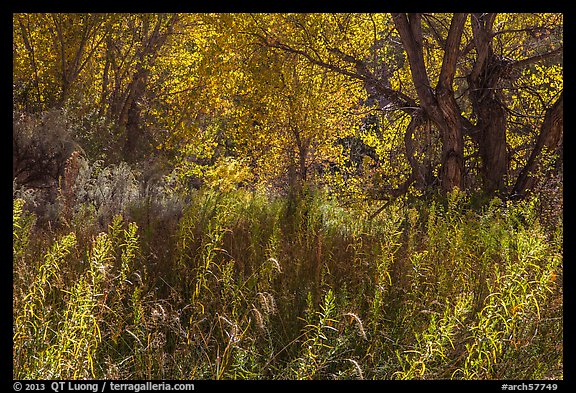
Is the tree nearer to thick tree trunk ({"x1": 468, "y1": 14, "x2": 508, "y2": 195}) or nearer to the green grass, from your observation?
thick tree trunk ({"x1": 468, "y1": 14, "x2": 508, "y2": 195})

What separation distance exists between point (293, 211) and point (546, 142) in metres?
3.83

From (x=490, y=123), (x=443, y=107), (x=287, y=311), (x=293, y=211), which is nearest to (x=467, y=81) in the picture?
(x=490, y=123)

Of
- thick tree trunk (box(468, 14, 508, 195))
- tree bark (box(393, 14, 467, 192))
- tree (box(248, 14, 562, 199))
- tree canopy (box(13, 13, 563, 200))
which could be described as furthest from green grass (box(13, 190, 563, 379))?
thick tree trunk (box(468, 14, 508, 195))

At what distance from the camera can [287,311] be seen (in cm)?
390

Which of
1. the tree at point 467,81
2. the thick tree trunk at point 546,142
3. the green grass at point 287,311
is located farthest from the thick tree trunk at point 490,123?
the green grass at point 287,311

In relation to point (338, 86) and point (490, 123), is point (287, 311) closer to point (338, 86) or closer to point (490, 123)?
point (490, 123)

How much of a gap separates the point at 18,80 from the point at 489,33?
959 cm

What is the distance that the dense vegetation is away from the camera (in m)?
3.25

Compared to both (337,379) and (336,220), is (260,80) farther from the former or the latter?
(337,379)

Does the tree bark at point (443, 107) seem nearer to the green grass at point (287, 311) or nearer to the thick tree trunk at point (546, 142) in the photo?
the thick tree trunk at point (546, 142)

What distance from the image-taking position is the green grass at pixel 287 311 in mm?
2900

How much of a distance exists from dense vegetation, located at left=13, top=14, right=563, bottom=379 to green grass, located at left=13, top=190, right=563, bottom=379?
21 millimetres

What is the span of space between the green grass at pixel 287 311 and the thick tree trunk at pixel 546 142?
3171 mm
